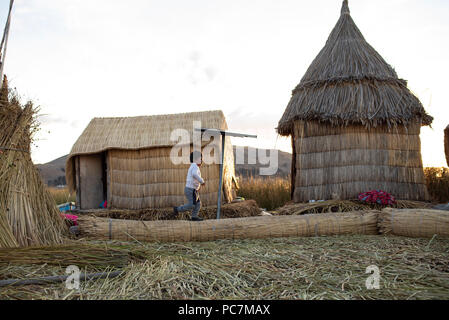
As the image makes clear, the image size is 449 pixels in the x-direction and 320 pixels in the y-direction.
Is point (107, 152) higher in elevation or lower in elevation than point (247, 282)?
higher

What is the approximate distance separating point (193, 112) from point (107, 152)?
2.28m

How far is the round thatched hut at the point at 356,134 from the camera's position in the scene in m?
8.06

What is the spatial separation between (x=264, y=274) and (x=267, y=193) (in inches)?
357

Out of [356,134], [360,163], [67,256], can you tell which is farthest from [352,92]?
[67,256]

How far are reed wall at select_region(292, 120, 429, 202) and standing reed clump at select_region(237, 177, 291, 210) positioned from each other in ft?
10.8

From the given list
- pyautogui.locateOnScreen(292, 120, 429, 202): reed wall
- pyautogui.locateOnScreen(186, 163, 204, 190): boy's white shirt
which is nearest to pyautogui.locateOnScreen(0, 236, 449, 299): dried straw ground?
pyautogui.locateOnScreen(186, 163, 204, 190): boy's white shirt

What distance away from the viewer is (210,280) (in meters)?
2.90

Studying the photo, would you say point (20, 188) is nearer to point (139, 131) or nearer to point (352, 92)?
point (139, 131)

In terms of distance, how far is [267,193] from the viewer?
475 inches

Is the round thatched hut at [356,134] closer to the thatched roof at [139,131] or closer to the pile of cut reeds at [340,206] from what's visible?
the pile of cut reeds at [340,206]

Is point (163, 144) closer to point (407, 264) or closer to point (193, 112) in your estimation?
point (193, 112)

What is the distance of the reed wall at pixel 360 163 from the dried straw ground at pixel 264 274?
13.2 feet

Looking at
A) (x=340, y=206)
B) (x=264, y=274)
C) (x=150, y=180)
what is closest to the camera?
(x=264, y=274)
